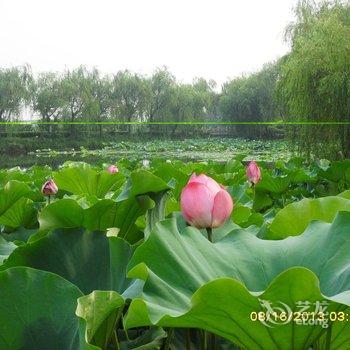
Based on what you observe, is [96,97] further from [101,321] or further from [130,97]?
[101,321]

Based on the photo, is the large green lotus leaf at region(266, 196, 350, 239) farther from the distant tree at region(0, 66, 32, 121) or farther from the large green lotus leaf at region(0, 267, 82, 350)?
the distant tree at region(0, 66, 32, 121)

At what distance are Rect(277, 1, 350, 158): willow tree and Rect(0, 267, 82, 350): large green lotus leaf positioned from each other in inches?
190

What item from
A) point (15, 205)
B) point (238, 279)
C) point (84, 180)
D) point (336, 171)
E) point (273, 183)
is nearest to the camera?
point (238, 279)

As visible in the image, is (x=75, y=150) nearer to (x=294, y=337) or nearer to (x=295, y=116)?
(x=295, y=116)

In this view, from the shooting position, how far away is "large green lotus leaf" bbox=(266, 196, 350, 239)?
2.39 ft

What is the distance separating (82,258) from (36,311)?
0.48 ft

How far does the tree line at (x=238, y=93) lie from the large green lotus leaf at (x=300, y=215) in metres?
4.46

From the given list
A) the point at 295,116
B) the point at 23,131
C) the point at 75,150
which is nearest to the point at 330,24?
the point at 295,116

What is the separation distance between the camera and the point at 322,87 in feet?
16.5

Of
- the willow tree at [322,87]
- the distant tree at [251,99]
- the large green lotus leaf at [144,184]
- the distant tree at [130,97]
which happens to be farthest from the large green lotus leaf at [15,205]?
the distant tree at [251,99]

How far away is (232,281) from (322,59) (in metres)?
5.14

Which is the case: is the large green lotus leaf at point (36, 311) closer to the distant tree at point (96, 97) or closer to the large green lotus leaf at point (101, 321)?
the large green lotus leaf at point (101, 321)

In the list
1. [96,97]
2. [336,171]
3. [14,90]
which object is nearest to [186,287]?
[336,171]

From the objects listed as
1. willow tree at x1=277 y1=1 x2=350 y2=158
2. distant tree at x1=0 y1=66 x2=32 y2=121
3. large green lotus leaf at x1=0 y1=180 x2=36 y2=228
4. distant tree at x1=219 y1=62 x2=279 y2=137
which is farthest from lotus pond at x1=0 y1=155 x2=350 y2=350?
distant tree at x1=219 y1=62 x2=279 y2=137
